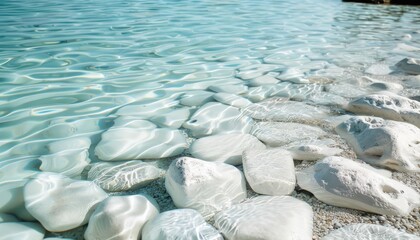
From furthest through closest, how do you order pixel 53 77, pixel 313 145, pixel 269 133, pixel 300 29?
pixel 300 29, pixel 53 77, pixel 269 133, pixel 313 145

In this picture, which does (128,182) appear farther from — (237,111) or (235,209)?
(237,111)

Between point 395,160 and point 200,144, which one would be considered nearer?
point 395,160

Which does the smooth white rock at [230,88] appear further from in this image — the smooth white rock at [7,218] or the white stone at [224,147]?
the smooth white rock at [7,218]

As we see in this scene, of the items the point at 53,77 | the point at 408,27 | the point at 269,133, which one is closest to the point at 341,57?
the point at 269,133

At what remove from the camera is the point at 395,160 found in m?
1.83

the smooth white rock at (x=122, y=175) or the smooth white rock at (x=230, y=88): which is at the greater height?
the smooth white rock at (x=122, y=175)

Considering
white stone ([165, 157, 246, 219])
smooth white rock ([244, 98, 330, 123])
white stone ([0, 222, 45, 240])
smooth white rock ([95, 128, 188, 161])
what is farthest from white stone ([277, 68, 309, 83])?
white stone ([0, 222, 45, 240])

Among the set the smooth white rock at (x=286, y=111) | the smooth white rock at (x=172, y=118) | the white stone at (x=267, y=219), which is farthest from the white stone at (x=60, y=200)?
the smooth white rock at (x=286, y=111)

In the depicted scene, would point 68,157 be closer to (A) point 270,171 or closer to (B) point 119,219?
(B) point 119,219

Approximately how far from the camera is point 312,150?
1992 millimetres

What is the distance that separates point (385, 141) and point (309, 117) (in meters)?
0.80

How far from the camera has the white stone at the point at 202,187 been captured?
1.56m

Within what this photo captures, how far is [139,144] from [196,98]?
1003mm

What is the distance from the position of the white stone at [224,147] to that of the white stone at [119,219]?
0.60 metres
